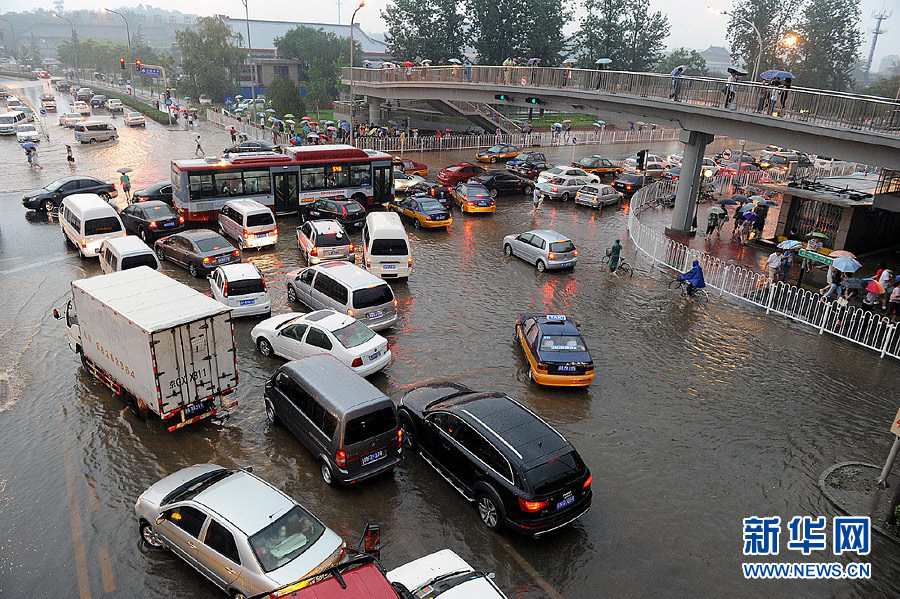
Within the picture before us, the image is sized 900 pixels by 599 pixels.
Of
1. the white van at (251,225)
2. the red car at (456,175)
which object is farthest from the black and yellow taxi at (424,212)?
the red car at (456,175)

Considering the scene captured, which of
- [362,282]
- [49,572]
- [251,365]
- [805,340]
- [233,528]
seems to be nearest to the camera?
[233,528]

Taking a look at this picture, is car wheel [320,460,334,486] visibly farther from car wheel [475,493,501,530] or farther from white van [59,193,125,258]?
white van [59,193,125,258]

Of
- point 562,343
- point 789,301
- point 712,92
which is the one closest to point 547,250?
point 789,301

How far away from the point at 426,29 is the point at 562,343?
6269 centimetres

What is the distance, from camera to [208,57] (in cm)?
8006

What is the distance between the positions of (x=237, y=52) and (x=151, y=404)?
278 feet

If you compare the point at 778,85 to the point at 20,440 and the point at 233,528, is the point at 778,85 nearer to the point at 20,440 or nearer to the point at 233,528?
the point at 233,528

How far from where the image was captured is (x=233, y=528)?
8.14 m

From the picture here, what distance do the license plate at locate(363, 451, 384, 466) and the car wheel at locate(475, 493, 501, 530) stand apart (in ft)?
6.06

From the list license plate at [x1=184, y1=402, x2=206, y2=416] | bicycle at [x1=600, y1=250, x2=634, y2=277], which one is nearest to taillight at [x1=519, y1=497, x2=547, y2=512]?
license plate at [x1=184, y1=402, x2=206, y2=416]

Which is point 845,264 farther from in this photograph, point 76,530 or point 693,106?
point 76,530

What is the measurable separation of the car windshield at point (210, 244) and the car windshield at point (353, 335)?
28.4 feet

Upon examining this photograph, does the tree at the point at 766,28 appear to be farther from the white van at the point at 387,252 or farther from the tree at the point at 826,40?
the white van at the point at 387,252

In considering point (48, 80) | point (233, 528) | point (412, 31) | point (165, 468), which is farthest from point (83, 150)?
point (48, 80)
